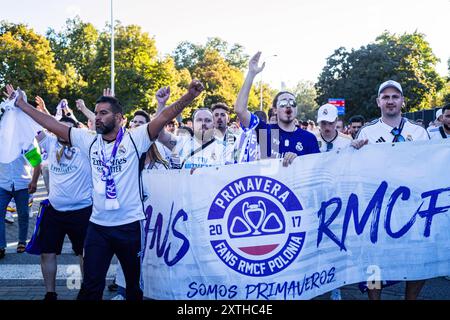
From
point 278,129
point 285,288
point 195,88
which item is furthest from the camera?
point 278,129

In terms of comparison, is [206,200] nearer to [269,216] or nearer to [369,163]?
[269,216]

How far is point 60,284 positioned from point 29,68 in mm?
41805

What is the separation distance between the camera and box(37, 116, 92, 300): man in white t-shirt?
5.11 m

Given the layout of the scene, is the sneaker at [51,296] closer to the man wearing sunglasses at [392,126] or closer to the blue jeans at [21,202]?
the blue jeans at [21,202]

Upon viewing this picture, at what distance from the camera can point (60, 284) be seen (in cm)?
582

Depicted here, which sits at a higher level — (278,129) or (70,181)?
(278,129)

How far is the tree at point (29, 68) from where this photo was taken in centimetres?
4328

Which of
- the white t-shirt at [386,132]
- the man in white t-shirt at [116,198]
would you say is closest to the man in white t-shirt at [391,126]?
the white t-shirt at [386,132]

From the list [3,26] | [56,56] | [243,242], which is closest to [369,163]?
[243,242]

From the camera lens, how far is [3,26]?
48562mm

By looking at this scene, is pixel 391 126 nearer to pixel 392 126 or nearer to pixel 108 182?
pixel 392 126

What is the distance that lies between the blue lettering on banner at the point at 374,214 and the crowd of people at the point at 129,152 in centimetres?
50

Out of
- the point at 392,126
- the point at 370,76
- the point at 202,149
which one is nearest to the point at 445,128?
the point at 392,126

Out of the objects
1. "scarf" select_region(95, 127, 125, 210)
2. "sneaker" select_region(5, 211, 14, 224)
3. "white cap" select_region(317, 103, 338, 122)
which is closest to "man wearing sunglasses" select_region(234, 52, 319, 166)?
"scarf" select_region(95, 127, 125, 210)
